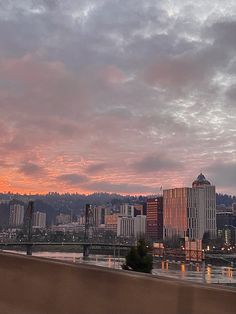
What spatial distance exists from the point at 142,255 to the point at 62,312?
3318cm

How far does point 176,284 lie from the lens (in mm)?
3699

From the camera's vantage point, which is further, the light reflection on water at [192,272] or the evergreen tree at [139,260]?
the light reflection on water at [192,272]

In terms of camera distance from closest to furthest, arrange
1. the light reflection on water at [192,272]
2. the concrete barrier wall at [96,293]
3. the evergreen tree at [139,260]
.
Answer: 1. the concrete barrier wall at [96,293]
2. the evergreen tree at [139,260]
3. the light reflection on water at [192,272]

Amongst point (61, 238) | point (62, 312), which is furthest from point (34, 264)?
point (61, 238)

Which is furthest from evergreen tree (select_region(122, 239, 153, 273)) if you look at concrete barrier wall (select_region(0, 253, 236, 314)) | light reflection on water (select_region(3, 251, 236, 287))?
concrete barrier wall (select_region(0, 253, 236, 314))

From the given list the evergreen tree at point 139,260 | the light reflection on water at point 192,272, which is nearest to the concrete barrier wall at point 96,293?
the evergreen tree at point 139,260

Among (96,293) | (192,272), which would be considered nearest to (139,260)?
(96,293)

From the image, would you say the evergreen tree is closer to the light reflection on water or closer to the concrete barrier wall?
the light reflection on water

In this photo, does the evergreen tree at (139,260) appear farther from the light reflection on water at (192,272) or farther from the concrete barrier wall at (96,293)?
the concrete barrier wall at (96,293)

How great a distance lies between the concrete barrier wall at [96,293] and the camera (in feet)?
11.8

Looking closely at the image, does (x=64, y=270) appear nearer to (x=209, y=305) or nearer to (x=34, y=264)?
(x=34, y=264)

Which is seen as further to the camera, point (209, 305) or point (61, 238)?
point (61, 238)

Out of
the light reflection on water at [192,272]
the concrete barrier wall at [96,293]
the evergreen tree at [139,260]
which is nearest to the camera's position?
the concrete barrier wall at [96,293]

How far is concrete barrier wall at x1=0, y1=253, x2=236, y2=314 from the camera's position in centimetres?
360
